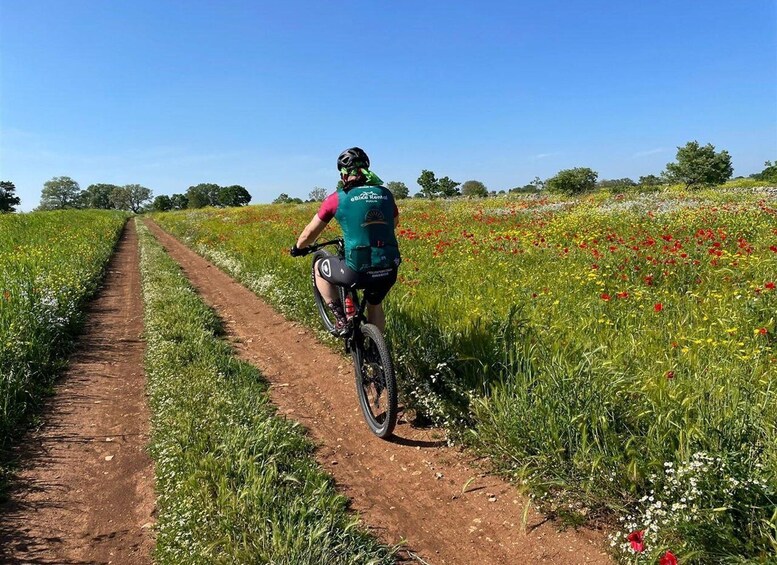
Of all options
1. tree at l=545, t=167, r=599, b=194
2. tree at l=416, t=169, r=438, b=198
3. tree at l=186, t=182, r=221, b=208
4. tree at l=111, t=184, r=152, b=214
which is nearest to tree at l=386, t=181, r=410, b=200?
tree at l=416, t=169, r=438, b=198

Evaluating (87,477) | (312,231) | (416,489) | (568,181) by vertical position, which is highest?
(568,181)

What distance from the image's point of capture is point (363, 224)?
4.11 m

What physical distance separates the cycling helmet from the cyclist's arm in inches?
21.0

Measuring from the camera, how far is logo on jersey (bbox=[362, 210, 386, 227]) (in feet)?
13.5

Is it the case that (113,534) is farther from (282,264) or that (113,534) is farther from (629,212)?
(629,212)

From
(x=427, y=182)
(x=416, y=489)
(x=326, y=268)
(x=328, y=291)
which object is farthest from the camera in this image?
(x=427, y=182)

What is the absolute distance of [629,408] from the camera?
3240mm

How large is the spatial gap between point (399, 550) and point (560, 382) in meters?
1.63

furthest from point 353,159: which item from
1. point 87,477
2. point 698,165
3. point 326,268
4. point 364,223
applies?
point 698,165

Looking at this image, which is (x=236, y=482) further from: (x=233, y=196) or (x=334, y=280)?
(x=233, y=196)

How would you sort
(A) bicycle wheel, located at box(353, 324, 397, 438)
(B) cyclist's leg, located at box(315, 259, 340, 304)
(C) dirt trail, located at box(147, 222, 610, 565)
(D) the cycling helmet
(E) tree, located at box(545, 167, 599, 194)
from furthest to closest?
(E) tree, located at box(545, 167, 599, 194) < (B) cyclist's leg, located at box(315, 259, 340, 304) < (D) the cycling helmet < (A) bicycle wheel, located at box(353, 324, 397, 438) < (C) dirt trail, located at box(147, 222, 610, 565)

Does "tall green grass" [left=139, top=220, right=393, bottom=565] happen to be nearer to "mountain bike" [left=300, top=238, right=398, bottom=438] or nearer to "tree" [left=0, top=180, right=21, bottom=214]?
"mountain bike" [left=300, top=238, right=398, bottom=438]

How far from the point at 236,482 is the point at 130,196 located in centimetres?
18828

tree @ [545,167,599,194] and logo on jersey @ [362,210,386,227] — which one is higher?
tree @ [545,167,599,194]
